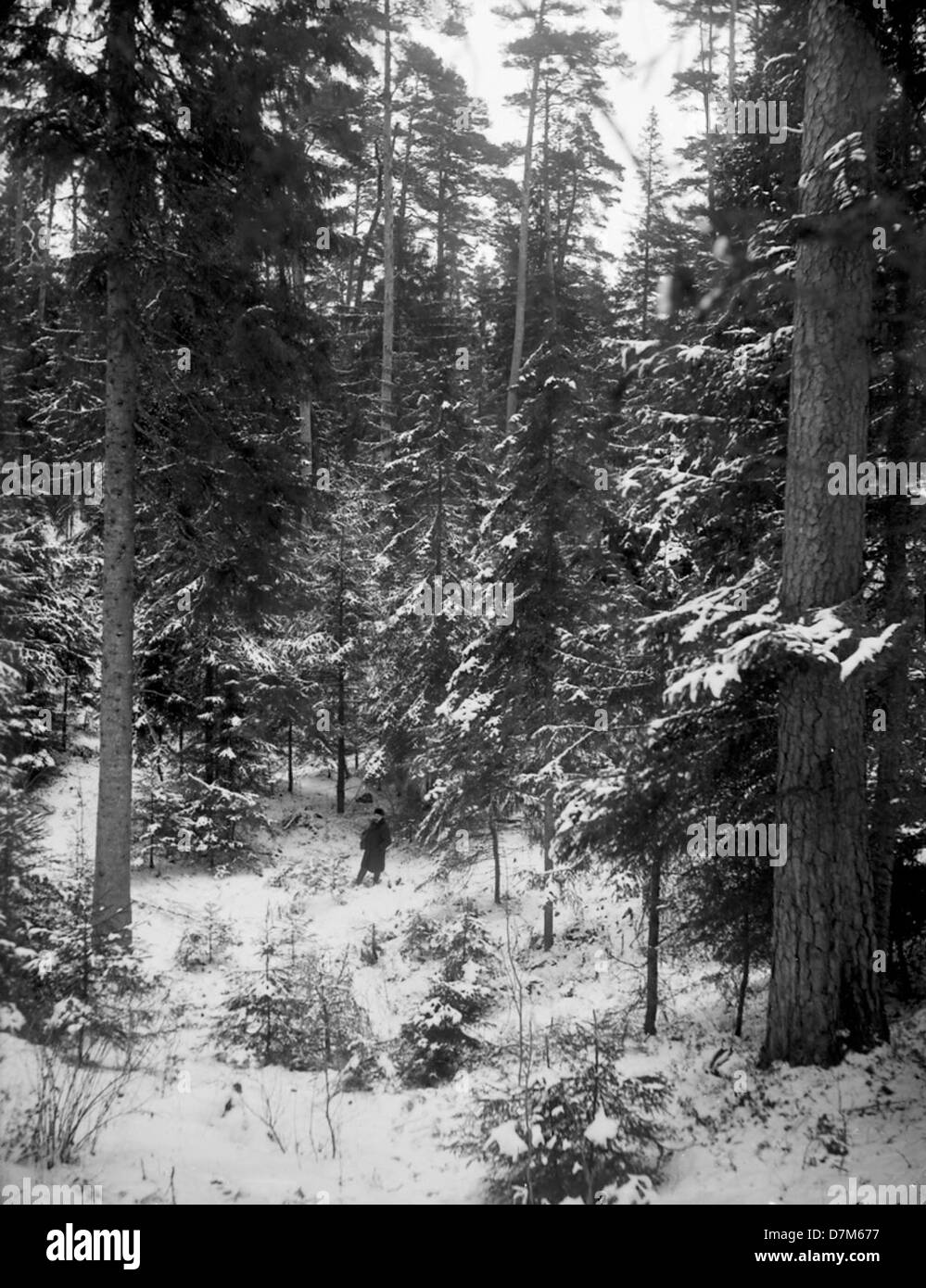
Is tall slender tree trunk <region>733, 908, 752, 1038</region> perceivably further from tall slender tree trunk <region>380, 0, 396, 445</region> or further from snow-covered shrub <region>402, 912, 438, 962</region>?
tall slender tree trunk <region>380, 0, 396, 445</region>

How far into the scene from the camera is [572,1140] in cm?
441

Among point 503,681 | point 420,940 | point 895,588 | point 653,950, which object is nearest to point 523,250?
point 503,681

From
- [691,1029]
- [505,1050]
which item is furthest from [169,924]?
[691,1029]

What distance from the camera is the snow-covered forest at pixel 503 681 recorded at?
4789 millimetres

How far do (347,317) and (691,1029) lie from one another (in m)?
25.4

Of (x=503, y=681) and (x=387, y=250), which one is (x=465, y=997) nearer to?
(x=503, y=681)

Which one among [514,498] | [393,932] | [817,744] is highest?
[514,498]

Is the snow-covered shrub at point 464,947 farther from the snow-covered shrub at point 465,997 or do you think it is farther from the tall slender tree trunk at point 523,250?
the tall slender tree trunk at point 523,250

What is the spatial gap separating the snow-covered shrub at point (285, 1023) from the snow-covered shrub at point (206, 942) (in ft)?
6.05

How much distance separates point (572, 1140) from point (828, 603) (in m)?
4.44

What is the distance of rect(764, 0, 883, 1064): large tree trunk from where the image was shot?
200 inches

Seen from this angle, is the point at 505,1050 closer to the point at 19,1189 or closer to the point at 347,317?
the point at 19,1189

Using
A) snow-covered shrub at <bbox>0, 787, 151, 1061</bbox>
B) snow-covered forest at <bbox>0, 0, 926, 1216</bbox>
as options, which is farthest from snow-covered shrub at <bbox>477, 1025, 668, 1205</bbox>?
snow-covered shrub at <bbox>0, 787, 151, 1061</bbox>
